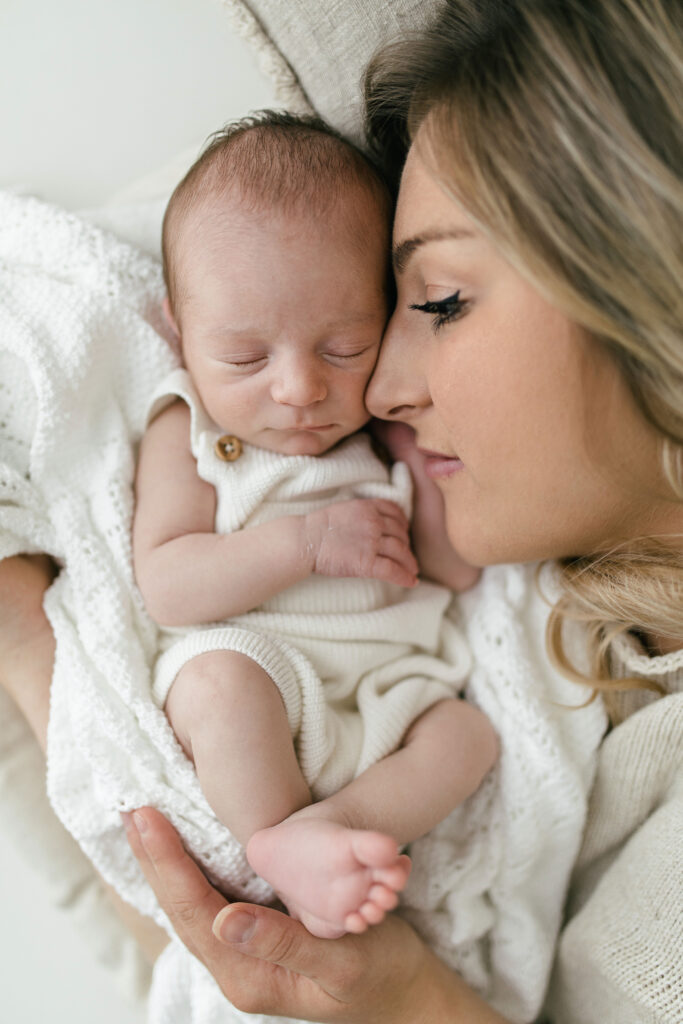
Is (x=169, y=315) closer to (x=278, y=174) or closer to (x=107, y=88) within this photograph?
(x=278, y=174)

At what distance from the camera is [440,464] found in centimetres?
123

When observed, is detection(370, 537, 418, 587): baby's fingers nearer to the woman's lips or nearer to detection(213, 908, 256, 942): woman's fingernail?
the woman's lips

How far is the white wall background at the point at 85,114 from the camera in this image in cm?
152

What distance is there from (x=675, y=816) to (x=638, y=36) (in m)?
1.05

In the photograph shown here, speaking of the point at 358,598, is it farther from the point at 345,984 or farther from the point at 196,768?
the point at 345,984

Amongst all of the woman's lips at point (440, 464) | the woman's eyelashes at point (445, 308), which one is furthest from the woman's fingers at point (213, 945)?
the woman's eyelashes at point (445, 308)

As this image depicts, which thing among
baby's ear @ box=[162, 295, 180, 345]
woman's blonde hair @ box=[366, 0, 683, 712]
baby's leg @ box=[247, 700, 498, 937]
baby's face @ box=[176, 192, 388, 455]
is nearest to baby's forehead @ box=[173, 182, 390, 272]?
baby's face @ box=[176, 192, 388, 455]

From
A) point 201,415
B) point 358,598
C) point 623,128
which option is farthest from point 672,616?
point 201,415

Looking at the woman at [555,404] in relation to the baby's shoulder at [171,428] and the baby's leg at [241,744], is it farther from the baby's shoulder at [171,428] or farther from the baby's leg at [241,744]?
the baby's shoulder at [171,428]

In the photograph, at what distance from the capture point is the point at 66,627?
1187 millimetres

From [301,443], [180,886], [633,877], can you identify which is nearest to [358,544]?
[301,443]

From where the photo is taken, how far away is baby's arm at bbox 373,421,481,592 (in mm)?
1339

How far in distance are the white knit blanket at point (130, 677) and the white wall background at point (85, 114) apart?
0.97 feet

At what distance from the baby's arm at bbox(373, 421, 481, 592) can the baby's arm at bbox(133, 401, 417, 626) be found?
0.12m
